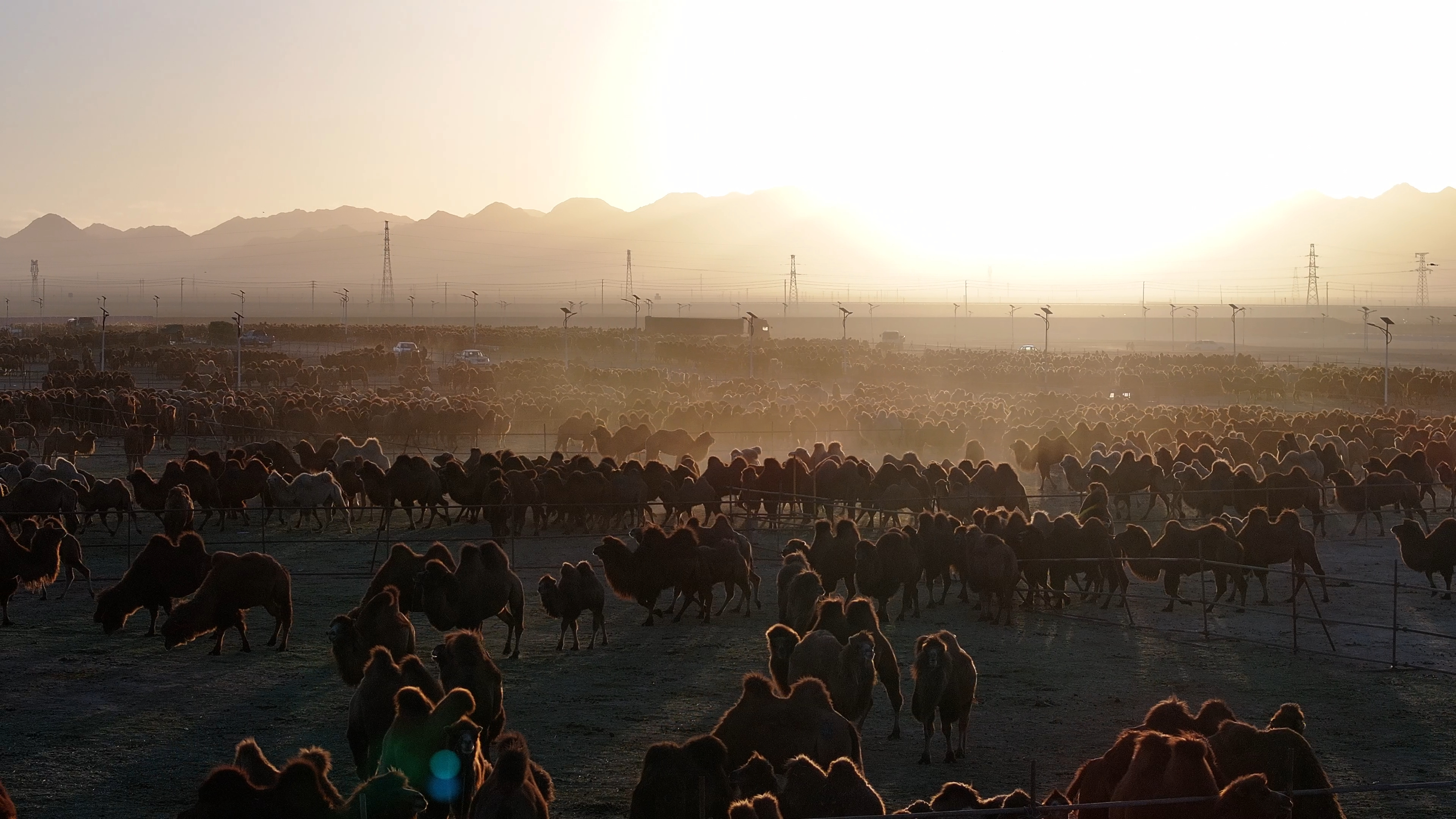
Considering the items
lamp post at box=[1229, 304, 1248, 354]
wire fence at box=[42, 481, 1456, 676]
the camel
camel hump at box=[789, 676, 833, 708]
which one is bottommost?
wire fence at box=[42, 481, 1456, 676]

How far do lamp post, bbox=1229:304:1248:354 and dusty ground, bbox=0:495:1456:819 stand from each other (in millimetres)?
52960

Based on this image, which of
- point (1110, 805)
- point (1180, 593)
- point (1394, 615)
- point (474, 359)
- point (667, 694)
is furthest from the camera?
point (474, 359)

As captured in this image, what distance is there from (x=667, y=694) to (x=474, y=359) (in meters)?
65.5

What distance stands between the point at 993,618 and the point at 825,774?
905 cm

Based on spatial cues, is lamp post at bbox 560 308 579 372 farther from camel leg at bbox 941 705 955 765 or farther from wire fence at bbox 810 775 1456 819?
wire fence at bbox 810 775 1456 819

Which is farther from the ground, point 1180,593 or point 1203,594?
point 1203,594

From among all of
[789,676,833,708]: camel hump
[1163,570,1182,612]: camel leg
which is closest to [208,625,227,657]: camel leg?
[789,676,833,708]: camel hump

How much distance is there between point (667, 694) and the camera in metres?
12.4

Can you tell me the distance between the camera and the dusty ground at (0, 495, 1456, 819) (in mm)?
10039

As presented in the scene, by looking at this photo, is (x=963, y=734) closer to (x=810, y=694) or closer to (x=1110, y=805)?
(x=810, y=694)

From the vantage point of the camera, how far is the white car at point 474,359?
69688 millimetres

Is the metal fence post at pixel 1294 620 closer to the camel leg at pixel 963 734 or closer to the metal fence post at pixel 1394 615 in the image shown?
the metal fence post at pixel 1394 615

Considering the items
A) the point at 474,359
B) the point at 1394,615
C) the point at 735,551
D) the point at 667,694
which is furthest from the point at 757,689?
Answer: the point at 474,359

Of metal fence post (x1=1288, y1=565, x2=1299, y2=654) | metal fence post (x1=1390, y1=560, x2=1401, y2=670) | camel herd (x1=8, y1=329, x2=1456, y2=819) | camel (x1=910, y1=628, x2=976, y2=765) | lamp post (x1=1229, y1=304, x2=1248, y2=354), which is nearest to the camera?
camel herd (x1=8, y1=329, x2=1456, y2=819)
